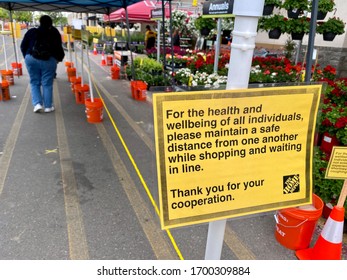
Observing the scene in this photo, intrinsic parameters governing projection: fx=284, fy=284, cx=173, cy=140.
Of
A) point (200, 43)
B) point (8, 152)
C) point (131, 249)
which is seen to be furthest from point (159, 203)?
point (200, 43)

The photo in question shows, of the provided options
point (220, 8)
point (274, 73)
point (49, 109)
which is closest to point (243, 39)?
point (220, 8)

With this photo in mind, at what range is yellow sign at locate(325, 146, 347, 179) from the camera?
211 centimetres

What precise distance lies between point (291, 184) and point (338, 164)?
71 cm

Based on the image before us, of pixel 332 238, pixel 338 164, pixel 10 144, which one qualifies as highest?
pixel 338 164

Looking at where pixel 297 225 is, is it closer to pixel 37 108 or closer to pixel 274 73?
pixel 274 73

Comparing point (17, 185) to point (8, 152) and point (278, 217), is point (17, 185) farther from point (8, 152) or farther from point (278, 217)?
point (278, 217)

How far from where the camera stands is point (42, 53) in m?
6.14

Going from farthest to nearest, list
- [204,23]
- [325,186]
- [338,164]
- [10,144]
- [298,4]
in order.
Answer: [204,23] < [298,4] < [10,144] < [325,186] < [338,164]

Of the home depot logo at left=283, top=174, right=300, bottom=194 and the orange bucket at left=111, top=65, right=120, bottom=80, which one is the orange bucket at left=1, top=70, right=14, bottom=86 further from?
the home depot logo at left=283, top=174, right=300, bottom=194

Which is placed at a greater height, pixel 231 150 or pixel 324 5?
pixel 324 5

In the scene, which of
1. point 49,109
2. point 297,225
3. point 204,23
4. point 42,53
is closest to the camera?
point 297,225

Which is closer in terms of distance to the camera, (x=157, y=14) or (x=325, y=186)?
(x=325, y=186)

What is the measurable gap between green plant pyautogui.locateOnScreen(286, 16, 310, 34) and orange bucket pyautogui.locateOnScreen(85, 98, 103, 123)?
481 centimetres

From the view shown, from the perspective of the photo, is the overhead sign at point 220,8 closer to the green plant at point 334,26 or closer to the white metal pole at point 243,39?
the green plant at point 334,26
